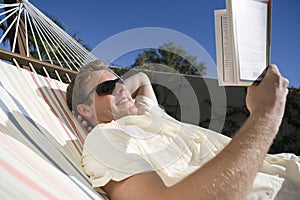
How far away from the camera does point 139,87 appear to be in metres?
2.40

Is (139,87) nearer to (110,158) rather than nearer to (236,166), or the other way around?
(110,158)

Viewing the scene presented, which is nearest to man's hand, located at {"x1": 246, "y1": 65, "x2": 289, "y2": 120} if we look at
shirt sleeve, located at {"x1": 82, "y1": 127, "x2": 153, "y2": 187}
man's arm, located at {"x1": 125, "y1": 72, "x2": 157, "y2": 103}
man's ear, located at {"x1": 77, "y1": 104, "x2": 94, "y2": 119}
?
shirt sleeve, located at {"x1": 82, "y1": 127, "x2": 153, "y2": 187}

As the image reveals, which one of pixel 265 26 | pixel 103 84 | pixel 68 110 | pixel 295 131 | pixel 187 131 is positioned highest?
pixel 265 26

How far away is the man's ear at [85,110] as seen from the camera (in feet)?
5.90

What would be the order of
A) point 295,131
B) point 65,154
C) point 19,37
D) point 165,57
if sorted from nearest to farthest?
point 65,154, point 165,57, point 19,37, point 295,131

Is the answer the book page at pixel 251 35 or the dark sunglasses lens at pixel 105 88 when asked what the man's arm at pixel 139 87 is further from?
the book page at pixel 251 35

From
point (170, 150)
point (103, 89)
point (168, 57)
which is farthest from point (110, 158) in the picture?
point (168, 57)

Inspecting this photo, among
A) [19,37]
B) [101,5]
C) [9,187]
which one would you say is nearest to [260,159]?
[9,187]

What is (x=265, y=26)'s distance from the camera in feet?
3.34

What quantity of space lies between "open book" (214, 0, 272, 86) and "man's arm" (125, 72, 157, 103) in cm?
135

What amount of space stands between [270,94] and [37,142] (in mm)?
862

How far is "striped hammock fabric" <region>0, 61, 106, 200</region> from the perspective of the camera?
82cm

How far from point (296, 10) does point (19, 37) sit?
6195 millimetres

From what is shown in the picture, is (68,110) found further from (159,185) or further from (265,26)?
(265,26)
